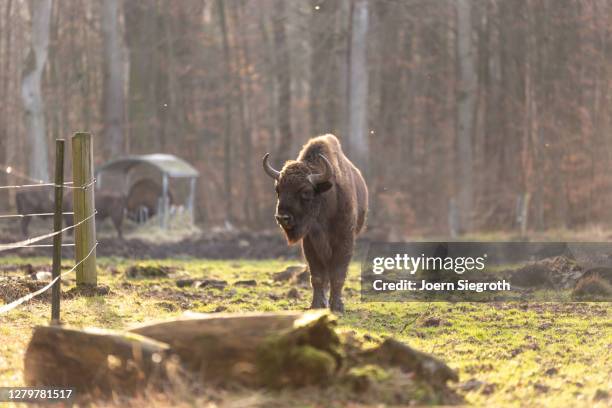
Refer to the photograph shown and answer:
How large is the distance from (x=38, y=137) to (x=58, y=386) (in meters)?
24.7

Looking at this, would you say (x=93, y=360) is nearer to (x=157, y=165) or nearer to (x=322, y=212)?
(x=322, y=212)

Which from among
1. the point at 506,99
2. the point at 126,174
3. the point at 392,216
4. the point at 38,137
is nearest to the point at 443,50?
the point at 506,99

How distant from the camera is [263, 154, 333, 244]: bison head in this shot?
1209 cm

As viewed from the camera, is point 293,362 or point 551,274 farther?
point 551,274

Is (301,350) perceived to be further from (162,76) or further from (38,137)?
(162,76)

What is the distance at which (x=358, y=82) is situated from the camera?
32.2 meters

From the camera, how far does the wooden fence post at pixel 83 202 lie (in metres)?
13.8

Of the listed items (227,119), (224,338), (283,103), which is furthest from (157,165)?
(224,338)

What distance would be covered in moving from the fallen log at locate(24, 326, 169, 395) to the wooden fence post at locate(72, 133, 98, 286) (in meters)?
5.99

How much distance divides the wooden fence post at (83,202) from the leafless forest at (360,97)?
50.3ft

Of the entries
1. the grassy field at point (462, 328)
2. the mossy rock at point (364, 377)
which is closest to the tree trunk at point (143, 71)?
the grassy field at point (462, 328)

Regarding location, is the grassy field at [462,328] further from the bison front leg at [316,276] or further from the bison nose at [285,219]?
the bison nose at [285,219]

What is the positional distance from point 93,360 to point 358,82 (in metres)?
25.3

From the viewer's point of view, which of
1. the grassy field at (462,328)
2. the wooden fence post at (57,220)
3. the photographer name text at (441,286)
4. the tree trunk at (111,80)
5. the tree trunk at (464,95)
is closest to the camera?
the grassy field at (462,328)
